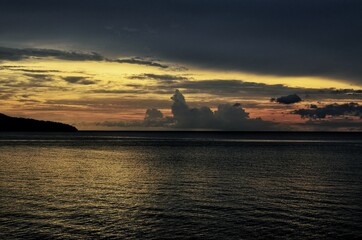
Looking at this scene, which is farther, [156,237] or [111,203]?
[111,203]

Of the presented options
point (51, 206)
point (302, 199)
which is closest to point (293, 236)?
point (302, 199)

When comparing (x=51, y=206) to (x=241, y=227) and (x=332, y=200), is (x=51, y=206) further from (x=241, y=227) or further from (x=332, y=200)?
(x=332, y=200)

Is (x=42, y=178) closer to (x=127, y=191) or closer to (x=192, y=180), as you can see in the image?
(x=127, y=191)

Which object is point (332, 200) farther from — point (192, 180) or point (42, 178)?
point (42, 178)

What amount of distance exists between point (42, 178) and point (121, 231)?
34.9 m

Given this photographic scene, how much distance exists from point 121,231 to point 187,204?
11.5 m

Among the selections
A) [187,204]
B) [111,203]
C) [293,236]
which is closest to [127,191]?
[111,203]

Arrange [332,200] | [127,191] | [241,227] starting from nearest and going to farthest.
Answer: [241,227] → [332,200] → [127,191]

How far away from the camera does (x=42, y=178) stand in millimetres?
64188

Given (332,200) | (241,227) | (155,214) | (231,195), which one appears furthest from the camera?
(231,195)

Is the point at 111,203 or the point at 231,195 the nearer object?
the point at 111,203

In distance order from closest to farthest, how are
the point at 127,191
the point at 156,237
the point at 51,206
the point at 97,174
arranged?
the point at 156,237
the point at 51,206
the point at 127,191
the point at 97,174

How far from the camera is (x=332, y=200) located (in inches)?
1815

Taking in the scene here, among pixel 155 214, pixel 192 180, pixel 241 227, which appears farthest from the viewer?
pixel 192 180
